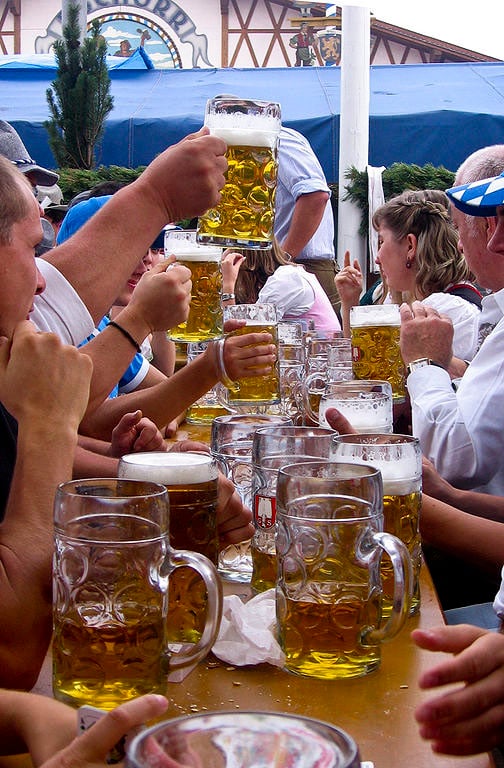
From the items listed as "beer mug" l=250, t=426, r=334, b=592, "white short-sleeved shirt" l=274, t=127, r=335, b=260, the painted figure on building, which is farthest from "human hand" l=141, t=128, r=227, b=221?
the painted figure on building

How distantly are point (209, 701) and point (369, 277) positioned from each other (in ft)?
24.8

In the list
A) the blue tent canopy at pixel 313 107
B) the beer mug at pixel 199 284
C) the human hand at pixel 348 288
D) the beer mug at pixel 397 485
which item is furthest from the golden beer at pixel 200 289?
the blue tent canopy at pixel 313 107

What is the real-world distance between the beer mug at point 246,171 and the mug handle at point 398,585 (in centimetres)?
87

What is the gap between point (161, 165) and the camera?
6.08ft

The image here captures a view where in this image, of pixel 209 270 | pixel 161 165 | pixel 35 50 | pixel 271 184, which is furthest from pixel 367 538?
pixel 35 50

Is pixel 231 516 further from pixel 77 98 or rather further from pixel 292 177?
pixel 77 98

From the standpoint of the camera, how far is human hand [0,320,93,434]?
1.21 metres

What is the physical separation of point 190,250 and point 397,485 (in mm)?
1172

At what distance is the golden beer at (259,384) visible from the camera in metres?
2.31

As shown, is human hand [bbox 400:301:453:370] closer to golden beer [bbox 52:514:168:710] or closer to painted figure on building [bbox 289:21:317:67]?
golden beer [bbox 52:514:168:710]

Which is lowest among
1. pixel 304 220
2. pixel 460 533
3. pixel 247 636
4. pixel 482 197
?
pixel 304 220

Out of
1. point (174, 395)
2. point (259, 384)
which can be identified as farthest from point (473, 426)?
point (174, 395)

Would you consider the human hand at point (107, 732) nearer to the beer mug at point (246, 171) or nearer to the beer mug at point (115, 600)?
the beer mug at point (115, 600)

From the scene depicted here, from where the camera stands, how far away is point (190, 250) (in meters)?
2.25
